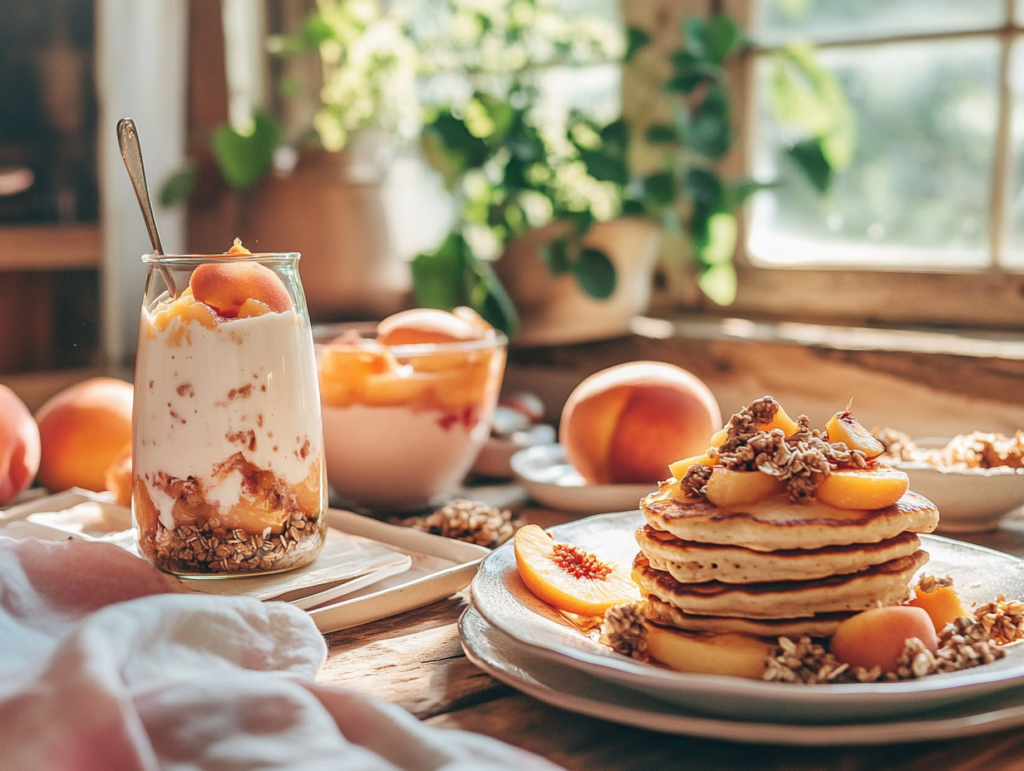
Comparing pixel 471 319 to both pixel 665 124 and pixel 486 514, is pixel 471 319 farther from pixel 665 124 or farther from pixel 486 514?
pixel 665 124

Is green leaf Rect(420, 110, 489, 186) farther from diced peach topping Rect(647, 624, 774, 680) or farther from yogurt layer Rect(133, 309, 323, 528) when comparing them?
diced peach topping Rect(647, 624, 774, 680)

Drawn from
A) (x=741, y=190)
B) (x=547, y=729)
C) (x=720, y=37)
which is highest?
(x=720, y=37)

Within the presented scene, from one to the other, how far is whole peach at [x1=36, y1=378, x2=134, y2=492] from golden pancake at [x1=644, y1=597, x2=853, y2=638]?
2.46 feet

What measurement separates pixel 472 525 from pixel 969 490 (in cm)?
47

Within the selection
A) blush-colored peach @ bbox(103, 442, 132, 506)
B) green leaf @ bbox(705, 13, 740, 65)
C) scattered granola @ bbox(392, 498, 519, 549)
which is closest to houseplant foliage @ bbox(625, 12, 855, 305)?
green leaf @ bbox(705, 13, 740, 65)

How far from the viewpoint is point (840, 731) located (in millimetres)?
497

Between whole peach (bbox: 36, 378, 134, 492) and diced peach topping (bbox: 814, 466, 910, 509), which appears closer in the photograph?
diced peach topping (bbox: 814, 466, 910, 509)

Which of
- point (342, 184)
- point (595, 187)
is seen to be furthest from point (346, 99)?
point (595, 187)

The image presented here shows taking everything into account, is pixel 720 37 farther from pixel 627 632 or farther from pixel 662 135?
pixel 627 632

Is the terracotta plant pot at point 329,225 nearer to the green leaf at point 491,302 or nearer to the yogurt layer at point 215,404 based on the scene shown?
the green leaf at point 491,302

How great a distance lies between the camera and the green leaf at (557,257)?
163 cm

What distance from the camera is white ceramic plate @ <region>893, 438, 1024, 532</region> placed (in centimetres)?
92

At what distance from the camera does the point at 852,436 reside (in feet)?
2.11

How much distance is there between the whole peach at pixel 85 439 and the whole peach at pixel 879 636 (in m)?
0.82
